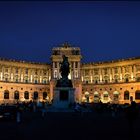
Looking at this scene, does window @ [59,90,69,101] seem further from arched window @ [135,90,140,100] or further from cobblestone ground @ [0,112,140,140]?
arched window @ [135,90,140,100]

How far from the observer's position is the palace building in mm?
115312

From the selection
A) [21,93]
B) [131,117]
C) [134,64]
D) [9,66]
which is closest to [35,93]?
[21,93]

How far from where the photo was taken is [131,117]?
18.3 metres

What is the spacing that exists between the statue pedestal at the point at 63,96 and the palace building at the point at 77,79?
6509 centimetres

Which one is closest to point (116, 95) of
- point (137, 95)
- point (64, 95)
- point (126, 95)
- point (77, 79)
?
point (126, 95)

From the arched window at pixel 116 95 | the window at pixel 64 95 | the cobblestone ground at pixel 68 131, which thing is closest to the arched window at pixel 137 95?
the arched window at pixel 116 95

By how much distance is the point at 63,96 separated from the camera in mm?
50562

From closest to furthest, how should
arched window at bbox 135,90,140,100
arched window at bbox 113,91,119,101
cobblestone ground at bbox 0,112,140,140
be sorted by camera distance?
cobblestone ground at bbox 0,112,140,140 → arched window at bbox 135,90,140,100 → arched window at bbox 113,91,119,101

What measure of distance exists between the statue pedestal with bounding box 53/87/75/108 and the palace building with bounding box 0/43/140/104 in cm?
6509

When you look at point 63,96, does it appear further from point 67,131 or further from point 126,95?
point 126,95

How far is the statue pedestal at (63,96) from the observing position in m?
50.2

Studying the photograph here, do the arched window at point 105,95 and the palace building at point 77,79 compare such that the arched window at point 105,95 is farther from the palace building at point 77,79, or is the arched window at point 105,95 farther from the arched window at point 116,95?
the arched window at point 116,95

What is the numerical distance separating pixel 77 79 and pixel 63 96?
248ft

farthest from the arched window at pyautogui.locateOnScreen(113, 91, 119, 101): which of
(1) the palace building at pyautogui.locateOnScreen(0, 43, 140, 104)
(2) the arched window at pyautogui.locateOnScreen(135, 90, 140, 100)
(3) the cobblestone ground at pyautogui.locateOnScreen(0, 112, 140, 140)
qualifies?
(3) the cobblestone ground at pyautogui.locateOnScreen(0, 112, 140, 140)
